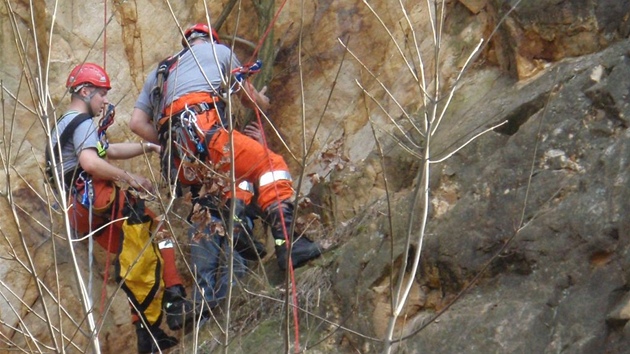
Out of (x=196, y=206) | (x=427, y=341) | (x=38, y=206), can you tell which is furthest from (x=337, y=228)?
(x=38, y=206)

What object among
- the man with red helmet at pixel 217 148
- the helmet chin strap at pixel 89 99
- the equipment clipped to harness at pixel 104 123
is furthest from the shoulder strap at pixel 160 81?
the helmet chin strap at pixel 89 99

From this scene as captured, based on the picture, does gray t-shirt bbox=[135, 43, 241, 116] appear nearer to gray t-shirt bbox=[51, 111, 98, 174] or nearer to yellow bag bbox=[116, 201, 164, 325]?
gray t-shirt bbox=[51, 111, 98, 174]

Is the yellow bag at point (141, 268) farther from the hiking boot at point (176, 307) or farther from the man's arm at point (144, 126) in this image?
the man's arm at point (144, 126)

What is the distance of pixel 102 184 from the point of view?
268 inches

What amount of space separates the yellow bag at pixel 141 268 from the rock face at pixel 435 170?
0.59 metres

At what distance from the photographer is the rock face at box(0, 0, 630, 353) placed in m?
4.74

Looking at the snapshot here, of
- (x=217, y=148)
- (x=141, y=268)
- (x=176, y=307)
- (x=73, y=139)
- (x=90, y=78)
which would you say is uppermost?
(x=90, y=78)

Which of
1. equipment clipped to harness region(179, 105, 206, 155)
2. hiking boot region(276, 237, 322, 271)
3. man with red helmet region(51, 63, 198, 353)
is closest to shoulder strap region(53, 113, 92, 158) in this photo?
man with red helmet region(51, 63, 198, 353)

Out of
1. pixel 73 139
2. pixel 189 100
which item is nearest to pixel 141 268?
pixel 73 139

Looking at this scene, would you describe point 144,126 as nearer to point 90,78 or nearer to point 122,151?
point 122,151

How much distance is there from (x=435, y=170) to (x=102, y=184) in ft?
7.11

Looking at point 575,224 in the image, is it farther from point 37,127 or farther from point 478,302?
point 37,127

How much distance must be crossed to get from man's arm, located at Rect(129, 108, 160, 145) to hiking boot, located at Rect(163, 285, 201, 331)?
972 millimetres

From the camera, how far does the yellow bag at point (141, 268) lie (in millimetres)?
6730
